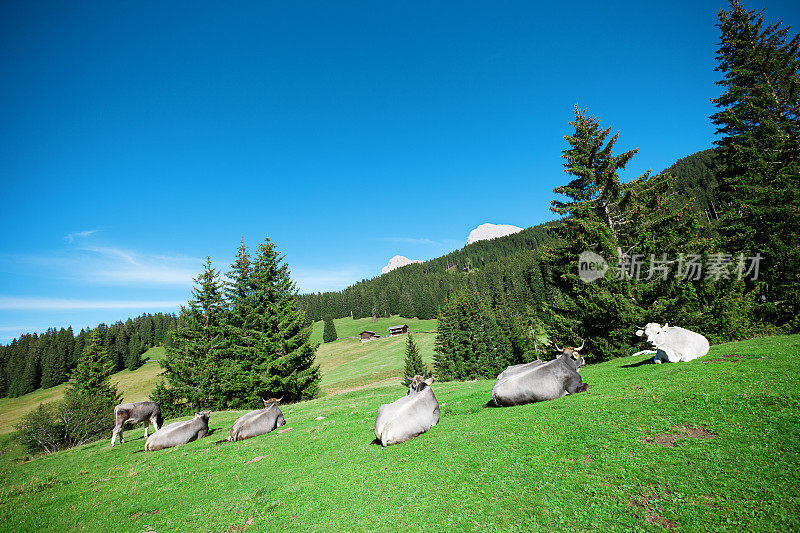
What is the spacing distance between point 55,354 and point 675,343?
534ft

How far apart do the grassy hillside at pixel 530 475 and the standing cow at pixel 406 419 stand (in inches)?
16.5

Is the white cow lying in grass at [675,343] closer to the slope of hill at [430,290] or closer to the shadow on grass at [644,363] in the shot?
the shadow on grass at [644,363]

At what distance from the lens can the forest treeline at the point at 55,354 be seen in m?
96.5

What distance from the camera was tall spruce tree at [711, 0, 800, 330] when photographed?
63.2 ft

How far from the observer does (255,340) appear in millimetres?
29031

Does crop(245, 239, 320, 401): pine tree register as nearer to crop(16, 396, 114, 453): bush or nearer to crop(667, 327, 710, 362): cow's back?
crop(16, 396, 114, 453): bush

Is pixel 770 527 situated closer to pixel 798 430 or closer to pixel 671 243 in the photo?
pixel 798 430

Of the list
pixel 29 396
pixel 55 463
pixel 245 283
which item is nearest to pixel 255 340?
pixel 245 283

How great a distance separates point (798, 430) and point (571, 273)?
18.0 metres

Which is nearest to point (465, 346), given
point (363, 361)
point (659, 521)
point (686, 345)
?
point (686, 345)

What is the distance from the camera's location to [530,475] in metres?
5.62

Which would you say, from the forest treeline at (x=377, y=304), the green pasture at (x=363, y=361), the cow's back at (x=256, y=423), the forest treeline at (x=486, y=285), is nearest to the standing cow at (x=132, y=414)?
the cow's back at (x=256, y=423)

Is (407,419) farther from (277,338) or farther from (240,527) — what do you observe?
(277,338)

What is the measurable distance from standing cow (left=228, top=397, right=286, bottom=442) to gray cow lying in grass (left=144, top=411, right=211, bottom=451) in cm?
250
